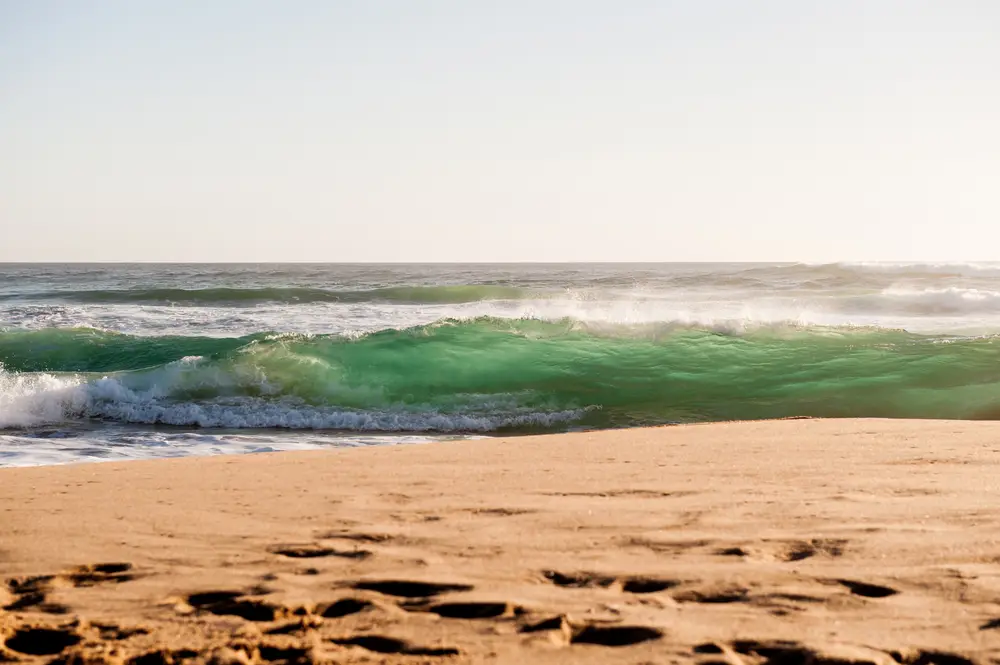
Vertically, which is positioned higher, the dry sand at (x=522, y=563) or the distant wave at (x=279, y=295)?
the distant wave at (x=279, y=295)

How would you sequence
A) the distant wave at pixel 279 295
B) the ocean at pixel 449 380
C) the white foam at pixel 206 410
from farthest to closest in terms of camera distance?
the distant wave at pixel 279 295, the white foam at pixel 206 410, the ocean at pixel 449 380

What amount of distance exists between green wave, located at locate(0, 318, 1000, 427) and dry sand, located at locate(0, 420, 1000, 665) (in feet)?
18.0

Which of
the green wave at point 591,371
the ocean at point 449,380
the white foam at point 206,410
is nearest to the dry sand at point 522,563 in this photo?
the ocean at point 449,380

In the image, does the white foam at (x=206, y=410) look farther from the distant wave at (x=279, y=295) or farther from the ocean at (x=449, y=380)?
the distant wave at (x=279, y=295)

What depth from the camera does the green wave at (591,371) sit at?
10391mm

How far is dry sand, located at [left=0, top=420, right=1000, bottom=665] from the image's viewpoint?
236 centimetres

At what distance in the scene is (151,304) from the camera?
27.9 meters

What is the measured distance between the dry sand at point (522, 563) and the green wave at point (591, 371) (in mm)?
5475

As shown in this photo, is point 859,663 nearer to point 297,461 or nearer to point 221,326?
point 297,461

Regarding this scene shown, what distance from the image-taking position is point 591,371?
12117mm

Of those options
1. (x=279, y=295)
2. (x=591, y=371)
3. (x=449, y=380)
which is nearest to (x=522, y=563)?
(x=449, y=380)

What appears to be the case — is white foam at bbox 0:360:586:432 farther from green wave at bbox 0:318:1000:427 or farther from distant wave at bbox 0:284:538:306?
distant wave at bbox 0:284:538:306

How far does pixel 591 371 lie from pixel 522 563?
921cm

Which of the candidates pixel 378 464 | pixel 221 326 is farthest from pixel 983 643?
pixel 221 326
